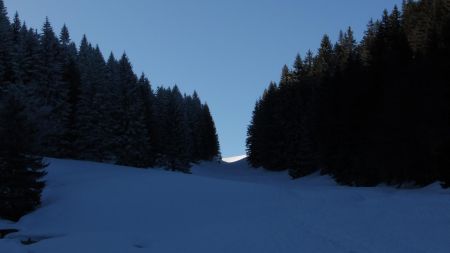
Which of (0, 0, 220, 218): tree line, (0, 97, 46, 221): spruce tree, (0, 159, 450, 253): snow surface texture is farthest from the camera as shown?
(0, 0, 220, 218): tree line

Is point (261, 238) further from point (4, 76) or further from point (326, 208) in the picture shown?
point (4, 76)

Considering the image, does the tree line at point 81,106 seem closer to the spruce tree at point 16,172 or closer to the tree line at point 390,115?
the spruce tree at point 16,172

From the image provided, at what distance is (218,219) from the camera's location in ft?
66.9

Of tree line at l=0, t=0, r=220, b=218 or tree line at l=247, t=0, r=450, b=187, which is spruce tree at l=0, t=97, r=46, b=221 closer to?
tree line at l=0, t=0, r=220, b=218

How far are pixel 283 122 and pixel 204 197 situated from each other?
152ft

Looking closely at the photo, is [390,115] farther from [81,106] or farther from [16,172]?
[81,106]

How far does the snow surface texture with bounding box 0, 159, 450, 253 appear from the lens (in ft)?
45.5

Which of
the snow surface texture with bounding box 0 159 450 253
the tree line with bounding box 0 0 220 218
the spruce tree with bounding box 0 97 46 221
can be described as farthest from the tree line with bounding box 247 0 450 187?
the spruce tree with bounding box 0 97 46 221

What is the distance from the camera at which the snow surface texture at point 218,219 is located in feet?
45.5

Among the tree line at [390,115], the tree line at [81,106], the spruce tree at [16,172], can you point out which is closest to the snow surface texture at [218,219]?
the spruce tree at [16,172]

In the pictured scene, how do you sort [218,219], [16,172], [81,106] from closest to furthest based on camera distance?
[218,219]
[16,172]
[81,106]

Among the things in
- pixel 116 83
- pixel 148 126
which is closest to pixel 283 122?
pixel 148 126

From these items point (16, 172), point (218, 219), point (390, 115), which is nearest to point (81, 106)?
point (16, 172)

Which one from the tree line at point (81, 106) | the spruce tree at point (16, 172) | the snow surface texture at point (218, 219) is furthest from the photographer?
the tree line at point (81, 106)
